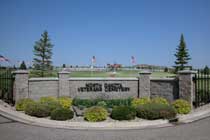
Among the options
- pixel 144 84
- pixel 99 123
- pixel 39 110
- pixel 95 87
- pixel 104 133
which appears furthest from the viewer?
pixel 95 87

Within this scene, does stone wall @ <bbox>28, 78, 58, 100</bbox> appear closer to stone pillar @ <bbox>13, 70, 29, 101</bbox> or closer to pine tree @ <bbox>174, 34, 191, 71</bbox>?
stone pillar @ <bbox>13, 70, 29, 101</bbox>

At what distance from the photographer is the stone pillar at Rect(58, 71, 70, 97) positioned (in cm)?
1407

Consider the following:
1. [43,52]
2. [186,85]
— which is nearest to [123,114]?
[186,85]

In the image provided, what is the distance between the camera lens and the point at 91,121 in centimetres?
848

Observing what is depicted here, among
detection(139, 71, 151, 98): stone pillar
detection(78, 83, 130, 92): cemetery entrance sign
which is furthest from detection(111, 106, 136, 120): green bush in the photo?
detection(78, 83, 130, 92): cemetery entrance sign

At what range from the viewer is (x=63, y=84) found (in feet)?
46.3

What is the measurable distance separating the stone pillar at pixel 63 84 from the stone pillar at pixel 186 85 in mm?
7560

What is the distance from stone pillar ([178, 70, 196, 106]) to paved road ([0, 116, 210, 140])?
12.2 feet

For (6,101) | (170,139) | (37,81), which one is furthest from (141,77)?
(6,101)

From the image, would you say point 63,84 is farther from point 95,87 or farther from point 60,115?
point 60,115

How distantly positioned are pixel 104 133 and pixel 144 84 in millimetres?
7878

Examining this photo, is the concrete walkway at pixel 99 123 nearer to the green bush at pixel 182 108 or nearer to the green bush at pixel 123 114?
the green bush at pixel 123 114

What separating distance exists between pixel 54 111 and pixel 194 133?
18.5 feet

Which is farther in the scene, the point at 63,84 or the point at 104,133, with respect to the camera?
the point at 63,84
